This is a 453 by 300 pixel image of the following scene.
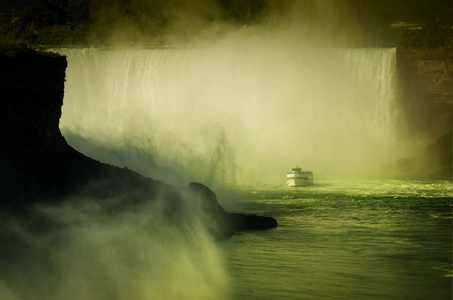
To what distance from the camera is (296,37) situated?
5175 centimetres

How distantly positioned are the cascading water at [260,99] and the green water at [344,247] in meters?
11.2

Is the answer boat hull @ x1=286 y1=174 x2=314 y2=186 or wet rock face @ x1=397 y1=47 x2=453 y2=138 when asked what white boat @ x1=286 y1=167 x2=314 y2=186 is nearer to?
boat hull @ x1=286 y1=174 x2=314 y2=186

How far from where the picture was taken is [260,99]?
46.7 metres

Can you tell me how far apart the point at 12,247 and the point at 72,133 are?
21420 millimetres

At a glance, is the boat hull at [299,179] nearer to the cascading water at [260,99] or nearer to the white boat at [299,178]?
the white boat at [299,178]

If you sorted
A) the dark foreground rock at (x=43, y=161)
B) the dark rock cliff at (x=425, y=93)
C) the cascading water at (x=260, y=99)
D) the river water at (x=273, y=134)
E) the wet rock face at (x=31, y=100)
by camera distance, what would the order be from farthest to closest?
the cascading water at (x=260, y=99) < the dark rock cliff at (x=425, y=93) < the river water at (x=273, y=134) < the wet rock face at (x=31, y=100) < the dark foreground rock at (x=43, y=161)

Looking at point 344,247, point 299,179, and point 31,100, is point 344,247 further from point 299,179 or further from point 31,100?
point 299,179

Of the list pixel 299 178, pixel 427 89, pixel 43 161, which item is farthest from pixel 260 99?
pixel 43 161

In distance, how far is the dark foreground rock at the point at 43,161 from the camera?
19250 mm

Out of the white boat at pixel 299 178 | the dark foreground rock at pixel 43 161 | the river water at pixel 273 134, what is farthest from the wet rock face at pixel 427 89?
the dark foreground rock at pixel 43 161

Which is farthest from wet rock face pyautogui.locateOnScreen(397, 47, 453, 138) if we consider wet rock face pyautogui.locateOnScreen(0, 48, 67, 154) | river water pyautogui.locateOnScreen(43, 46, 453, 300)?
wet rock face pyautogui.locateOnScreen(0, 48, 67, 154)

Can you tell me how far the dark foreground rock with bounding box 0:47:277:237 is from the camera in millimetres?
19250

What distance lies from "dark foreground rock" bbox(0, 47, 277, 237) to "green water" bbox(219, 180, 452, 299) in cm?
234

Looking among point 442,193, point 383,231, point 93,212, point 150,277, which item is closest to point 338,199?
point 442,193
